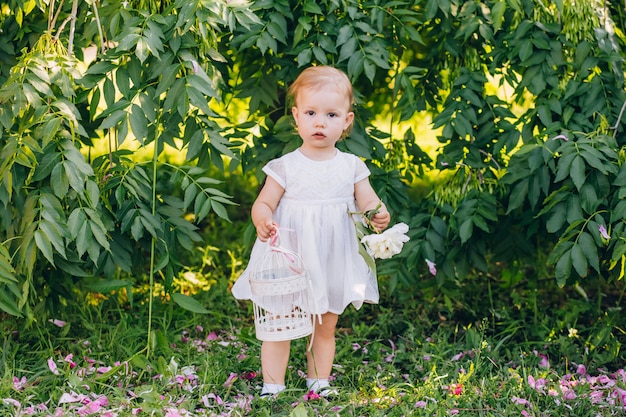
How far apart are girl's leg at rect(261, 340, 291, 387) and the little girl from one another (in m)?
0.19

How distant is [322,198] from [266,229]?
231mm

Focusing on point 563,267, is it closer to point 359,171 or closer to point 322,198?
point 359,171

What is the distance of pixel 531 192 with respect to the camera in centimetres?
319

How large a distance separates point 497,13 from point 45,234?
1.78m

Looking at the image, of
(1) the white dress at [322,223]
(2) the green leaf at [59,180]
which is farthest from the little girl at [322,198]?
(2) the green leaf at [59,180]

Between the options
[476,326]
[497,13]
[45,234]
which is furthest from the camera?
[476,326]

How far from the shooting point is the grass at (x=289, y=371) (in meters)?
2.87

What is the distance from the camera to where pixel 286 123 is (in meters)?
3.34

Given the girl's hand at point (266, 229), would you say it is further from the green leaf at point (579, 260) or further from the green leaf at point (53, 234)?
the green leaf at point (579, 260)

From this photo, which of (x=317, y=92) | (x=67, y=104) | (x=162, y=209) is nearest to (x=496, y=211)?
(x=317, y=92)

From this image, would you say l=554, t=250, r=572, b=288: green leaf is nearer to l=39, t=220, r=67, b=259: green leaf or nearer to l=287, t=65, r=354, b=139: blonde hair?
l=287, t=65, r=354, b=139: blonde hair

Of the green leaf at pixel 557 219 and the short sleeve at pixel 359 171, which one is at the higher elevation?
the short sleeve at pixel 359 171

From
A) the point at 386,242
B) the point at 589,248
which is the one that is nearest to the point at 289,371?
the point at 386,242

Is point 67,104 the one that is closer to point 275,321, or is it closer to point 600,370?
point 275,321
